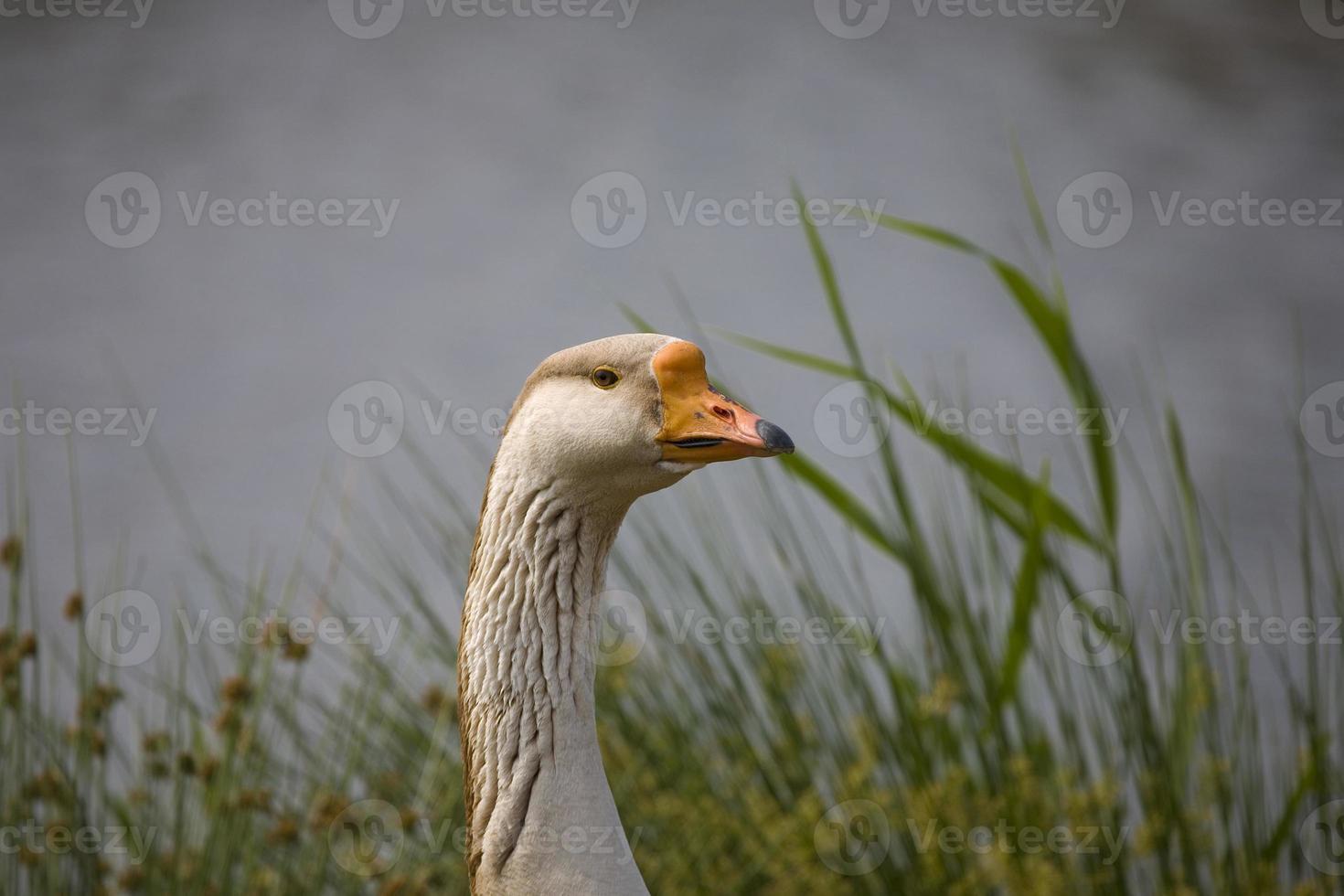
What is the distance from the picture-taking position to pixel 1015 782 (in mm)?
2762

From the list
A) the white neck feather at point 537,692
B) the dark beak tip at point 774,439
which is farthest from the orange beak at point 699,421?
the white neck feather at point 537,692

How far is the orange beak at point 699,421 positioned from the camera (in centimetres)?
162

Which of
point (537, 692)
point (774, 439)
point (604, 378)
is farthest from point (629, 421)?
point (537, 692)

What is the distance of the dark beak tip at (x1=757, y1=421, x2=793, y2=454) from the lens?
5.26 ft

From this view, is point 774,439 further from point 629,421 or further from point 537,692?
point 537,692

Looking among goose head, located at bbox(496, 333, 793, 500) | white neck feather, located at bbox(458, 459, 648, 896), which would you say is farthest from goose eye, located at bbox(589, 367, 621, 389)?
white neck feather, located at bbox(458, 459, 648, 896)

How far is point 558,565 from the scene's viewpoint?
1681 mm

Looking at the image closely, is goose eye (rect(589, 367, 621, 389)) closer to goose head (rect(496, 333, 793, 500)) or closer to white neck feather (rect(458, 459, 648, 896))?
goose head (rect(496, 333, 793, 500))

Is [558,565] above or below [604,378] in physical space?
below

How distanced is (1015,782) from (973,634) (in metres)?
0.34

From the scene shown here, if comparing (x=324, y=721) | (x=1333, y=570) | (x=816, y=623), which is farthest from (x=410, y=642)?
(x=1333, y=570)

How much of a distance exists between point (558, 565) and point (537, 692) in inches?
6.8

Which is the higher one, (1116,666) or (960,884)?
(1116,666)

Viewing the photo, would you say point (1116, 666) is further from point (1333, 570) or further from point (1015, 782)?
point (1333, 570)
